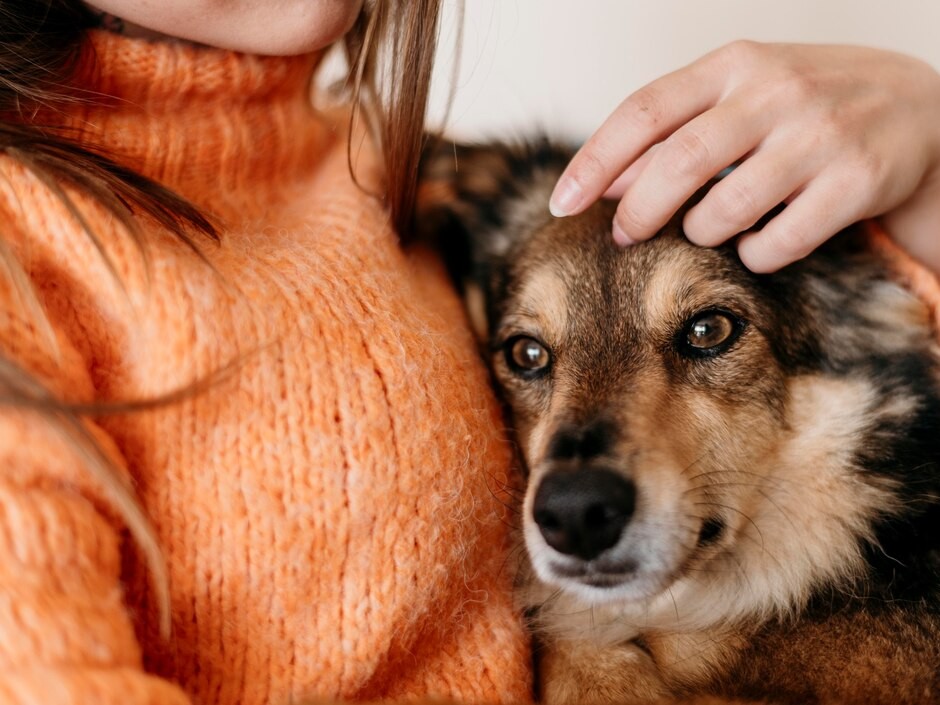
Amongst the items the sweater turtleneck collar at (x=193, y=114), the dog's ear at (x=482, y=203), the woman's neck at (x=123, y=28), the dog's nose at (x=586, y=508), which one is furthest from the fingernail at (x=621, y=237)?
the woman's neck at (x=123, y=28)

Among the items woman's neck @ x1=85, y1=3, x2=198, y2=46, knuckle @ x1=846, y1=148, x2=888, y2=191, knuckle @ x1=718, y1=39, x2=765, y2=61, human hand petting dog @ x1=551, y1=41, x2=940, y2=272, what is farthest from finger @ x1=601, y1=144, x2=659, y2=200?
woman's neck @ x1=85, y1=3, x2=198, y2=46

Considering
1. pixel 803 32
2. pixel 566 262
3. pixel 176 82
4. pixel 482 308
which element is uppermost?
pixel 176 82

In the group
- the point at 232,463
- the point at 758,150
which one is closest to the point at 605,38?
the point at 758,150

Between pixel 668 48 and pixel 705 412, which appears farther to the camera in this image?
pixel 668 48

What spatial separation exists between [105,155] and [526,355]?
25.7 inches

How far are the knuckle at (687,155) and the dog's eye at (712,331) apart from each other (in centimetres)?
24

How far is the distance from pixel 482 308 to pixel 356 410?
21.5 inches

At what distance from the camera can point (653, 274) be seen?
1.14 meters

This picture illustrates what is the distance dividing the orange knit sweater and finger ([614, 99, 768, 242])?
1.09ft

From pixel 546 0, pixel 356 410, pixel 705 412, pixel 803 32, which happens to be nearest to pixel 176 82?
pixel 356 410

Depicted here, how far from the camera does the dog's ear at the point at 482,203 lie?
1.40 metres

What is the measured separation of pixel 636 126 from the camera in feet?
3.26

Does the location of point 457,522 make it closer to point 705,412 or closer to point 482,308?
point 705,412

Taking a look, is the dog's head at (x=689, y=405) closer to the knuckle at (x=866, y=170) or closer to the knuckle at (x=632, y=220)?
the knuckle at (x=632, y=220)
